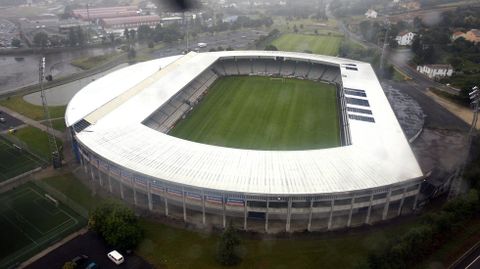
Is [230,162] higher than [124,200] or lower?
higher

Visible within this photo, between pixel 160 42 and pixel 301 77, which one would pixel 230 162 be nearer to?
pixel 301 77

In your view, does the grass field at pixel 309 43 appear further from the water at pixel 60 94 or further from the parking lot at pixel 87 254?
the parking lot at pixel 87 254

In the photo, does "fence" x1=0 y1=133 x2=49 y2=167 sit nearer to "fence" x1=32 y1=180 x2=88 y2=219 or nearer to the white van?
"fence" x1=32 y1=180 x2=88 y2=219

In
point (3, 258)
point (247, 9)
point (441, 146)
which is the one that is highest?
point (247, 9)

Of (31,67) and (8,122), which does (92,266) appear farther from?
(31,67)

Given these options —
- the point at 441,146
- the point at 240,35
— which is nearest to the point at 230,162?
the point at 441,146

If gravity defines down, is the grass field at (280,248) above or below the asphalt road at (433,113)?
below

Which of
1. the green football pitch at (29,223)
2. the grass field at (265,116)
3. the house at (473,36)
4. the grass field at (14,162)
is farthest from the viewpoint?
the house at (473,36)

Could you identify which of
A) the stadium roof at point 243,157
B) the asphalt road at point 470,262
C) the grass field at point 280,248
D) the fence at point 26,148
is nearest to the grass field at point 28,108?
the fence at point 26,148
